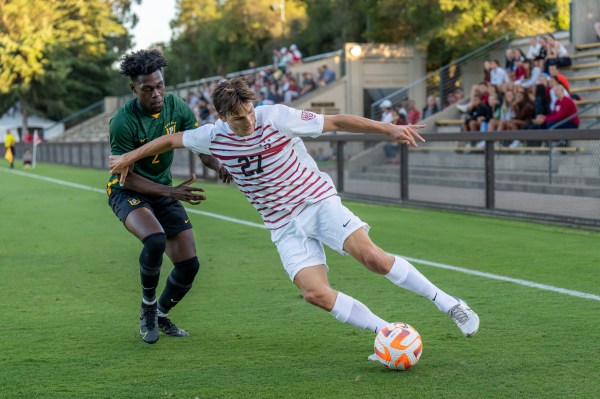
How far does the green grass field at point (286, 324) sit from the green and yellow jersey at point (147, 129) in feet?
4.04

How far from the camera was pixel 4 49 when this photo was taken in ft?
227

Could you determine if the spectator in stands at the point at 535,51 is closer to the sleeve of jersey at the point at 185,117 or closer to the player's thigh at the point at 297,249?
the sleeve of jersey at the point at 185,117

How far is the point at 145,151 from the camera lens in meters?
6.45

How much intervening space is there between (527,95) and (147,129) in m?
14.2

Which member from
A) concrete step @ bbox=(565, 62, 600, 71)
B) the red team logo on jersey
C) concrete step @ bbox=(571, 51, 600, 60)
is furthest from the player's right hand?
concrete step @ bbox=(571, 51, 600, 60)

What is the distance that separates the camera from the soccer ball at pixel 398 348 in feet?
18.9

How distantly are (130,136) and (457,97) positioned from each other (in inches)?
819

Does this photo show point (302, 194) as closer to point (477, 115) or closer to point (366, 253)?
point (366, 253)

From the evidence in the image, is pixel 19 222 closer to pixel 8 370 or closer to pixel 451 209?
pixel 451 209

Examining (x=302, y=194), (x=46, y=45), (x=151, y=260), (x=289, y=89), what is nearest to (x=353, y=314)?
(x=302, y=194)

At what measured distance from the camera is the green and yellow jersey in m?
6.90

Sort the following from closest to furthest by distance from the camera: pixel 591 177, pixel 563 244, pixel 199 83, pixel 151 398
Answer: pixel 151 398, pixel 563 244, pixel 591 177, pixel 199 83

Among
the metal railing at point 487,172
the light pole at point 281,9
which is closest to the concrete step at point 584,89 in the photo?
the metal railing at point 487,172

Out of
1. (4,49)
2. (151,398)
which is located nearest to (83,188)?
(151,398)
